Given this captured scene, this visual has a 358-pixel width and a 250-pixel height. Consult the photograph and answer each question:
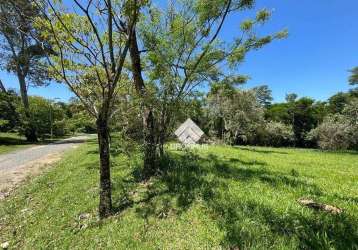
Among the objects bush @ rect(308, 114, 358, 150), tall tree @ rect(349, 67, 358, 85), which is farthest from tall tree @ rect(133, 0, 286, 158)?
tall tree @ rect(349, 67, 358, 85)

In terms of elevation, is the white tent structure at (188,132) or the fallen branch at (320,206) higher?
the white tent structure at (188,132)

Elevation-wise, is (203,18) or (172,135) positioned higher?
(203,18)

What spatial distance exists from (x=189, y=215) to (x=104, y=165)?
1.85 meters

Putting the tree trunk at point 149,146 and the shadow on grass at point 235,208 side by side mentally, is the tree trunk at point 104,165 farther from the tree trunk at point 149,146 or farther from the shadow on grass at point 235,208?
the tree trunk at point 149,146

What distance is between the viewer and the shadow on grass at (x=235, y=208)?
11.9 ft

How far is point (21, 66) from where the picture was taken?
31016mm

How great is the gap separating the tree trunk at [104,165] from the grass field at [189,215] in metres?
0.23

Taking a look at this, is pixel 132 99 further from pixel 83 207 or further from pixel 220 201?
pixel 220 201

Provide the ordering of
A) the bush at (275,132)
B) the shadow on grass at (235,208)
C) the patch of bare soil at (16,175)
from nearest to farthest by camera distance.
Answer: the shadow on grass at (235,208) → the patch of bare soil at (16,175) → the bush at (275,132)

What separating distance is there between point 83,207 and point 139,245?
7.76 ft

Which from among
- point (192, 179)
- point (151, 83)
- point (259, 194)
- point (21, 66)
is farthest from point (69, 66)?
point (21, 66)

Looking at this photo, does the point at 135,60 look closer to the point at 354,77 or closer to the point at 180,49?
the point at 180,49

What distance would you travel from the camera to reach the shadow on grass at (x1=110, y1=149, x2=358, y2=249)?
362cm

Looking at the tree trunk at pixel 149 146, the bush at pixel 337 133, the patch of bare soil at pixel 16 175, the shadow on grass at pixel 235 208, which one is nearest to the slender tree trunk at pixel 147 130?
the tree trunk at pixel 149 146
